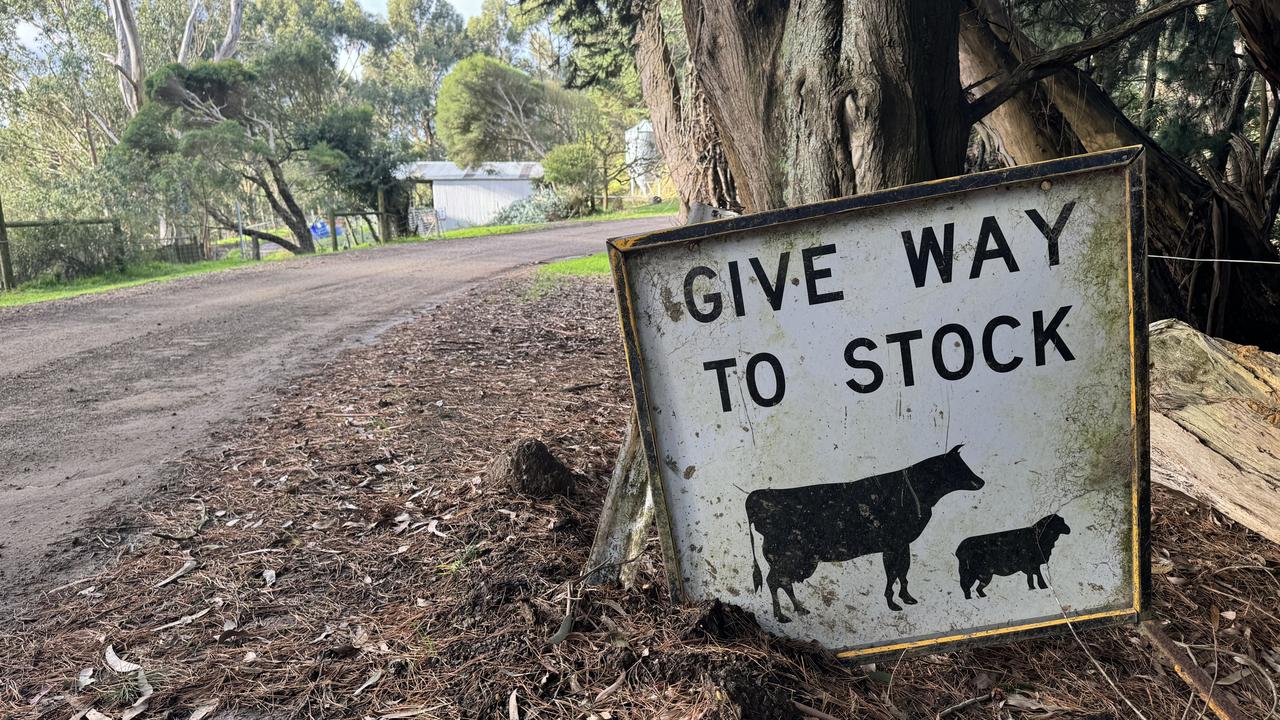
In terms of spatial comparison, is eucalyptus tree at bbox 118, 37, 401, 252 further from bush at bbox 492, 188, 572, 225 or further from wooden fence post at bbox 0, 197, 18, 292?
bush at bbox 492, 188, 572, 225

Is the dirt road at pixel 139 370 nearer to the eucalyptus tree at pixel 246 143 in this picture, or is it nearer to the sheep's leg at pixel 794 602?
the sheep's leg at pixel 794 602

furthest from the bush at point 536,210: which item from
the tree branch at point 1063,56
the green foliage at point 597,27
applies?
the tree branch at point 1063,56

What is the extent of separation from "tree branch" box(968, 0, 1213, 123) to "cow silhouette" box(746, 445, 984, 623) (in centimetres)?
164

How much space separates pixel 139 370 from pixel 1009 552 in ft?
24.3

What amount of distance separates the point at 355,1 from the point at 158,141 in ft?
136

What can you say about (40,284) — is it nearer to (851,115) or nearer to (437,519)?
(437,519)

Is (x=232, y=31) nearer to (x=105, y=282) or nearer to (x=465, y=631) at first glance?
(x=105, y=282)

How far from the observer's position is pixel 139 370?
7.20 m

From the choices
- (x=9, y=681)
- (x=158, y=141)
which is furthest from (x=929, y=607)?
(x=158, y=141)

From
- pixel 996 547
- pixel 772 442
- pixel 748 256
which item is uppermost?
pixel 748 256

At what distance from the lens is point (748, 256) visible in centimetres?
208

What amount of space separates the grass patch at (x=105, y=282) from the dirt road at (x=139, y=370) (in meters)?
1.34

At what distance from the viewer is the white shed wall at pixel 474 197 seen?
40.6 meters

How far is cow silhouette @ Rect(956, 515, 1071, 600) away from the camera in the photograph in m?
2.10
